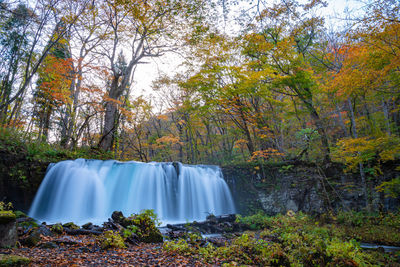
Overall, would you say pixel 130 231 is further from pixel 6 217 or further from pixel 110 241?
pixel 6 217

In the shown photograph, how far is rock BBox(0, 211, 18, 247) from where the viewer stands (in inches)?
134

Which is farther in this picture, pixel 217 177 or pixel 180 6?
pixel 217 177

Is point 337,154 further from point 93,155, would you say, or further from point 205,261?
point 93,155

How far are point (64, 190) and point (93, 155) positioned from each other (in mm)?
2971

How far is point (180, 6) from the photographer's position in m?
7.52

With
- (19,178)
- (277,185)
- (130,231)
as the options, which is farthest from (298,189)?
Result: (19,178)

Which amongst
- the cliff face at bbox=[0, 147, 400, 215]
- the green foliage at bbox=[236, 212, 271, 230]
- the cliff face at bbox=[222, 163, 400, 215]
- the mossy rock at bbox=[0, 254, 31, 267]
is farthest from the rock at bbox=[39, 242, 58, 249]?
the cliff face at bbox=[222, 163, 400, 215]

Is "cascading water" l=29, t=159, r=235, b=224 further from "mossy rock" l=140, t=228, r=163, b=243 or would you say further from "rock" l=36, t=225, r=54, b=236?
"mossy rock" l=140, t=228, r=163, b=243

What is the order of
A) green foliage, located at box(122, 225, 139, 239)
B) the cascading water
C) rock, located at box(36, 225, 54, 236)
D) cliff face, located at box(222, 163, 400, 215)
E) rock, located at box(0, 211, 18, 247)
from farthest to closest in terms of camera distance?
cliff face, located at box(222, 163, 400, 215) → the cascading water → green foliage, located at box(122, 225, 139, 239) → rock, located at box(36, 225, 54, 236) → rock, located at box(0, 211, 18, 247)

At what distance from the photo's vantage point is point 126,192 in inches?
372

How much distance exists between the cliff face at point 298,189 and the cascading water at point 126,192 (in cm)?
94

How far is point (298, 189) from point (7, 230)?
10.9m

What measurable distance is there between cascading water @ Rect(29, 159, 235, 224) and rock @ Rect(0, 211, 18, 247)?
425cm

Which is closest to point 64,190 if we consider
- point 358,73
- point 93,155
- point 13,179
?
point 13,179
